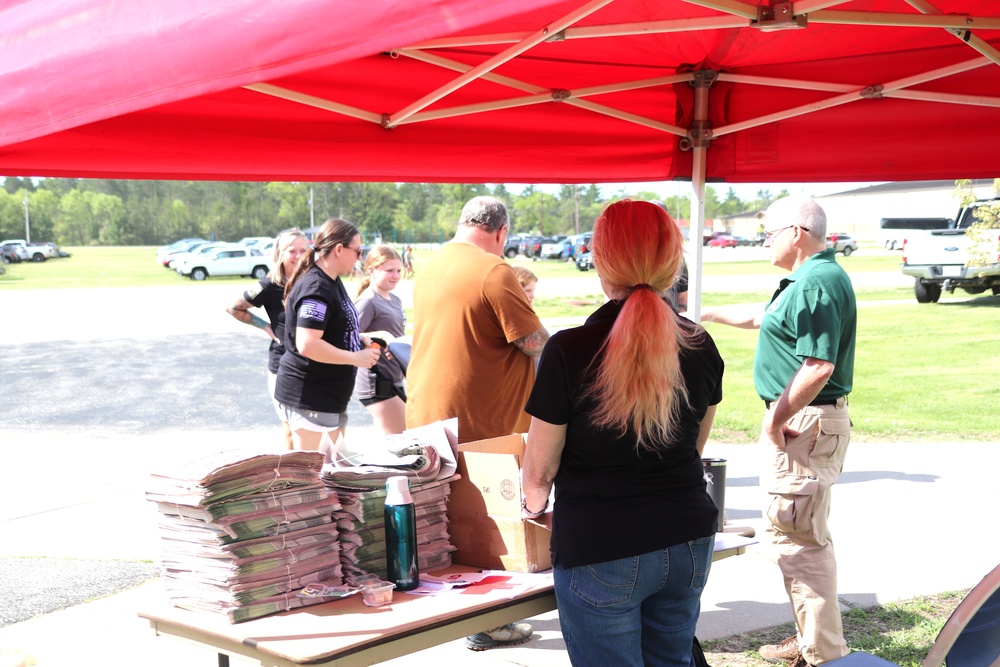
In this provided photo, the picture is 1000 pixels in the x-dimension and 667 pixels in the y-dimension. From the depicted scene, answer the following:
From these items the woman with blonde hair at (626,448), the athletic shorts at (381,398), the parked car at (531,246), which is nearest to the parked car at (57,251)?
the parked car at (531,246)

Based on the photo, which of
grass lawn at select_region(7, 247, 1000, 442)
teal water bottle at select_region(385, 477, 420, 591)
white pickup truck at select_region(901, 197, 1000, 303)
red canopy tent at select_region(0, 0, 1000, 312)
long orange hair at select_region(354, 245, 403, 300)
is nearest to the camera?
red canopy tent at select_region(0, 0, 1000, 312)

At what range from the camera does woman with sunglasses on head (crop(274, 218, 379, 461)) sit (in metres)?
4.52

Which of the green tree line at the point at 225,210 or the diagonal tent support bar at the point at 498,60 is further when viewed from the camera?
the green tree line at the point at 225,210

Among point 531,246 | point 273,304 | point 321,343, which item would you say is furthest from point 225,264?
point 321,343

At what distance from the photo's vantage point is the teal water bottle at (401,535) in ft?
8.33

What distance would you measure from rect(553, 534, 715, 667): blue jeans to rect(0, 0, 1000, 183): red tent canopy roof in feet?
4.36

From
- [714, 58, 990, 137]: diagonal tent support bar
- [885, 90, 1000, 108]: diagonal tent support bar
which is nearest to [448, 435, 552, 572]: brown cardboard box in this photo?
[714, 58, 990, 137]: diagonal tent support bar

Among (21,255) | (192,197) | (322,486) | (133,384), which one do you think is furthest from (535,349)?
(192,197)

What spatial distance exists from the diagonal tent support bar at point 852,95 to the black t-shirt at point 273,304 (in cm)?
278

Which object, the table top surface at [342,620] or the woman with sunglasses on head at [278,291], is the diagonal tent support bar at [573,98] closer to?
the table top surface at [342,620]

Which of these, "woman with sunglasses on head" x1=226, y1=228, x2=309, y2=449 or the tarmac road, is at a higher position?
"woman with sunglasses on head" x1=226, y1=228, x2=309, y2=449

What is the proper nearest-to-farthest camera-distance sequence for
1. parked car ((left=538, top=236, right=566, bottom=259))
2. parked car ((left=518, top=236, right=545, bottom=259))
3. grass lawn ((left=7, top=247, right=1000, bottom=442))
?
grass lawn ((left=7, top=247, right=1000, bottom=442)) < parked car ((left=538, top=236, right=566, bottom=259)) < parked car ((left=518, top=236, right=545, bottom=259))

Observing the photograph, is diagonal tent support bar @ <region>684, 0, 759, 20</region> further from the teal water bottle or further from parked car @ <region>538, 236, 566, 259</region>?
parked car @ <region>538, 236, 566, 259</region>

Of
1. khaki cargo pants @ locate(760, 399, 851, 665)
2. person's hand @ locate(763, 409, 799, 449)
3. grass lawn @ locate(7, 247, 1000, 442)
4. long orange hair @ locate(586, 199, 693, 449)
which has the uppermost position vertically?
long orange hair @ locate(586, 199, 693, 449)
